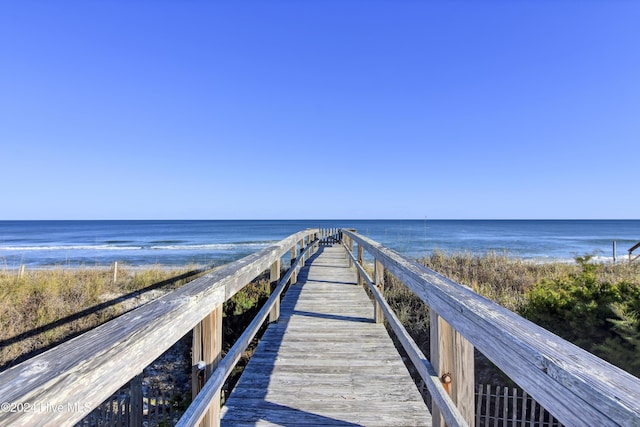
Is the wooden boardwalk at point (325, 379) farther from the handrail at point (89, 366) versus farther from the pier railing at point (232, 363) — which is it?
the handrail at point (89, 366)

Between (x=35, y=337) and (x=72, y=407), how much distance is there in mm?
7699

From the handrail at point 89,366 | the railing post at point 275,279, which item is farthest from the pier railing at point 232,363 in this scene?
the railing post at point 275,279

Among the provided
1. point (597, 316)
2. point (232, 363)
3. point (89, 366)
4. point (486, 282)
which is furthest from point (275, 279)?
point (486, 282)

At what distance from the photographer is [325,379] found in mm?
2666

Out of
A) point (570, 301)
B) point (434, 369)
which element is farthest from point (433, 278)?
point (570, 301)

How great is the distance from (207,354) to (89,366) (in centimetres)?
85

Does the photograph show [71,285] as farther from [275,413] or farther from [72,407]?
[72,407]

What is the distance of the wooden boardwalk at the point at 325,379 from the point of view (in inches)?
85.5

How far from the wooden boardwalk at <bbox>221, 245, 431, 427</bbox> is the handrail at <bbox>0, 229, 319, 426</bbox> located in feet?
4.30

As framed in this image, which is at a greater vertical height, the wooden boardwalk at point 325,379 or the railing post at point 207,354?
the railing post at point 207,354

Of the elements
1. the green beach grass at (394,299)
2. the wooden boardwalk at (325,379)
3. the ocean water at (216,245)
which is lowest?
the ocean water at (216,245)

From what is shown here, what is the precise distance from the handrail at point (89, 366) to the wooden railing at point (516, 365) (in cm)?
115

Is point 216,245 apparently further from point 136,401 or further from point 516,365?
point 516,365

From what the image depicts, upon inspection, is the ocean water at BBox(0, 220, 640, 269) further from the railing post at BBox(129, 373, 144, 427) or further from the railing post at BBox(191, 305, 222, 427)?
the railing post at BBox(129, 373, 144, 427)
